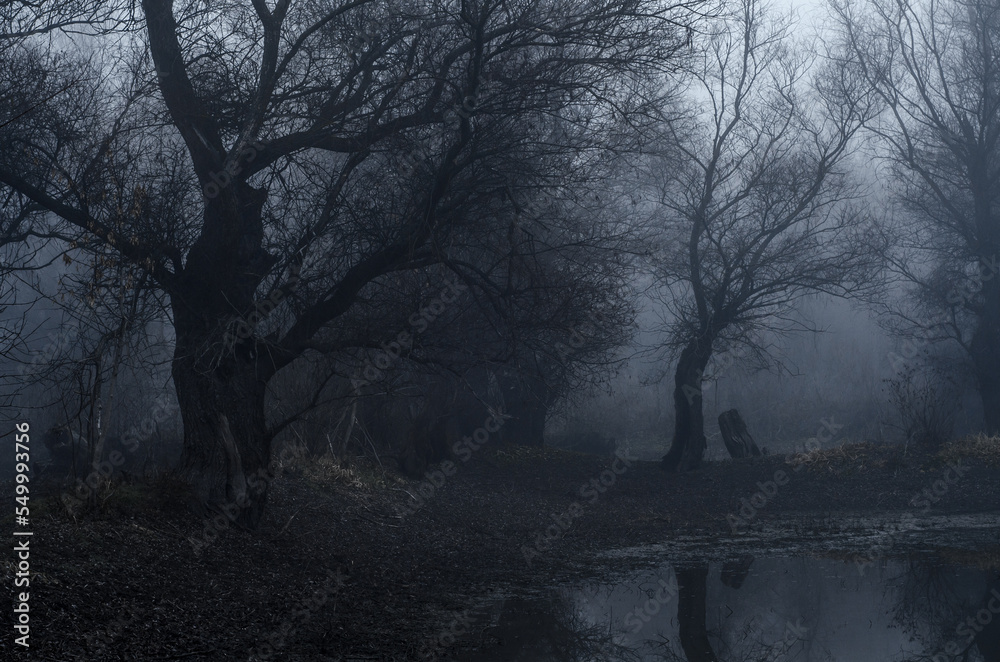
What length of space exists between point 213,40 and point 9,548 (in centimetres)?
549

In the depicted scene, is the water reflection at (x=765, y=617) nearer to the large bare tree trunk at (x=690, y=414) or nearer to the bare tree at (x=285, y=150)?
the bare tree at (x=285, y=150)

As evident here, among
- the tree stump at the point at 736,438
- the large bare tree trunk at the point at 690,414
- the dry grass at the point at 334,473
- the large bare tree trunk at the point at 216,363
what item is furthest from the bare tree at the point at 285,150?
the tree stump at the point at 736,438

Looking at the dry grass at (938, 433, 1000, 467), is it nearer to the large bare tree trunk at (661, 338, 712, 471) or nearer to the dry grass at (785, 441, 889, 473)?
the dry grass at (785, 441, 889, 473)

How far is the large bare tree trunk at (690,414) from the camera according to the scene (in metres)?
20.0

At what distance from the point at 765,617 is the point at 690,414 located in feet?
41.8

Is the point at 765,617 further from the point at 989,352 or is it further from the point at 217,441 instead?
the point at 989,352

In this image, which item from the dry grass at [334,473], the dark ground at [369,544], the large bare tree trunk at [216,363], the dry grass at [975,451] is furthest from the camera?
the dry grass at [975,451]

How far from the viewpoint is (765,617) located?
303 inches

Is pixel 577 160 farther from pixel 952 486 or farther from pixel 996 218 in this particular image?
pixel 996 218

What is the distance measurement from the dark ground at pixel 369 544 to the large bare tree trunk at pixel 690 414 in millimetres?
1234

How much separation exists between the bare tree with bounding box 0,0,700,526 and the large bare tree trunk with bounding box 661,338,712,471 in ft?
37.4

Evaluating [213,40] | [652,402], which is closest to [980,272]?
[652,402]

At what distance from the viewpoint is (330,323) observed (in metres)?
10.1

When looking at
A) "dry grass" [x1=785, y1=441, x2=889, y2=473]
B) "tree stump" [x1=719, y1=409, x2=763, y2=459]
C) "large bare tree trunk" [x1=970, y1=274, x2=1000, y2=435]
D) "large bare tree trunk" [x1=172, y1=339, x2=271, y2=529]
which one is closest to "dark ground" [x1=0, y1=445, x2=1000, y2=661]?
"dry grass" [x1=785, y1=441, x2=889, y2=473]
